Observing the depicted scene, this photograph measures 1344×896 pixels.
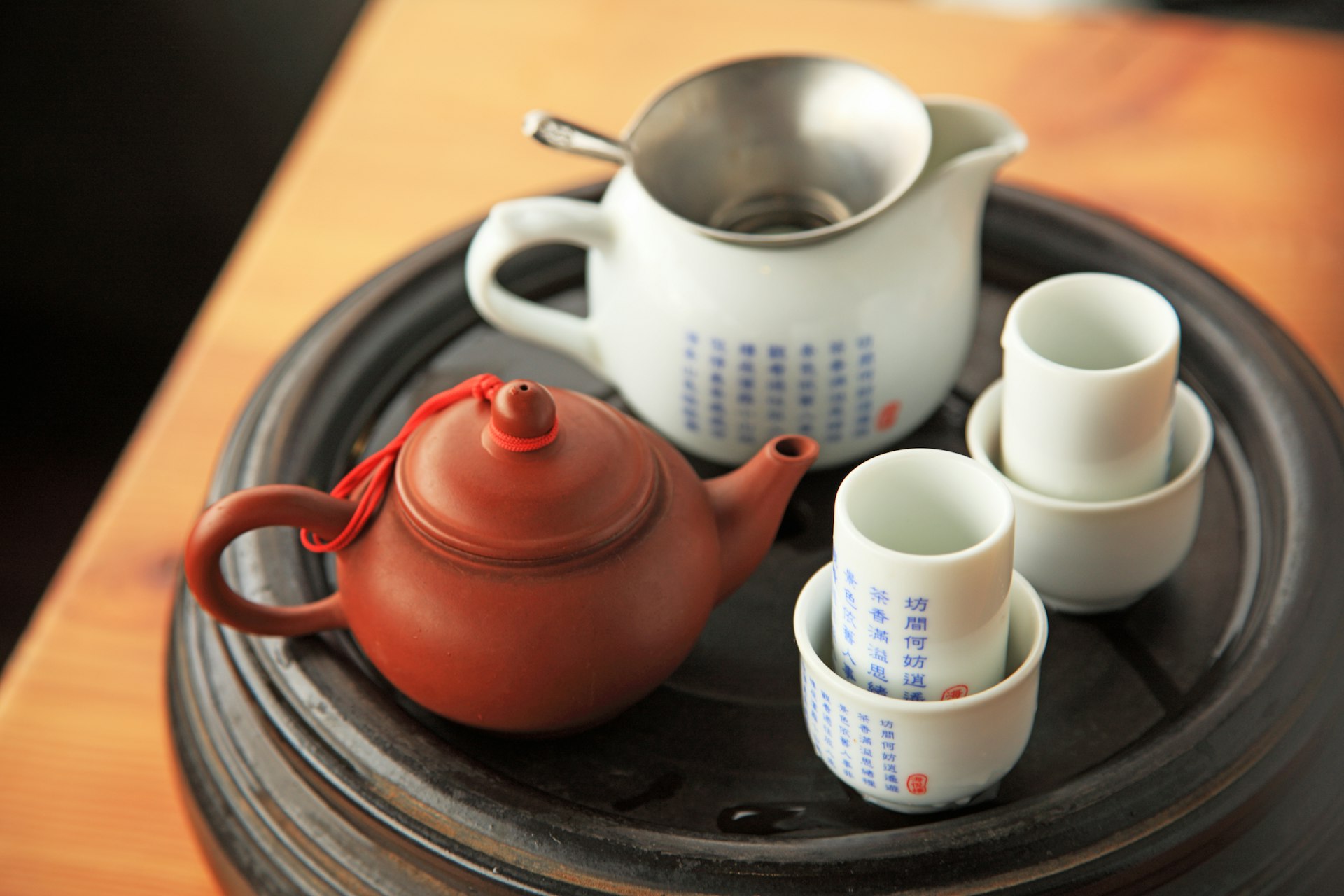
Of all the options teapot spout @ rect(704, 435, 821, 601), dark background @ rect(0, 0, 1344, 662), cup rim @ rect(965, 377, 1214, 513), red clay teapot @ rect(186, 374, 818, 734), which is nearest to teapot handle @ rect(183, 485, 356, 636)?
red clay teapot @ rect(186, 374, 818, 734)

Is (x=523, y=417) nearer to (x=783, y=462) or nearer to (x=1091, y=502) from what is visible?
(x=783, y=462)

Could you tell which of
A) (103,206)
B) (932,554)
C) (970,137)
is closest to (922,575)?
(932,554)

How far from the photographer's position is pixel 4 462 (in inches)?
54.4

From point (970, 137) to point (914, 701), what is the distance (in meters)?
0.29

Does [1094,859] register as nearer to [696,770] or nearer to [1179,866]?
[1179,866]

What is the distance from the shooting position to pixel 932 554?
48 centimetres

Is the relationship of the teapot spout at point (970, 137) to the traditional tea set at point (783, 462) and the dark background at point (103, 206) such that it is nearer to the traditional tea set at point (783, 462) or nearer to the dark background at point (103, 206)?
the traditional tea set at point (783, 462)

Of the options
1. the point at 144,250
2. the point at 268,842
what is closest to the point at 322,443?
the point at 268,842

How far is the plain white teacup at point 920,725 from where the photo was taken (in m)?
0.46

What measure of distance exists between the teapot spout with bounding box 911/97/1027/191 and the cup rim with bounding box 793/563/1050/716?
191mm

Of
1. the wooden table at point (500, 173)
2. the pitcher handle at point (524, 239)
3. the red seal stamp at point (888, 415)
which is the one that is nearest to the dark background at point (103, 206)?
the wooden table at point (500, 173)

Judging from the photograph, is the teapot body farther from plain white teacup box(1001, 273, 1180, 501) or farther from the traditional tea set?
plain white teacup box(1001, 273, 1180, 501)

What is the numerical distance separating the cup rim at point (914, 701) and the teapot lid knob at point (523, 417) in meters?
0.12

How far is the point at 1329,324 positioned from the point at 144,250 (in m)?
1.26
